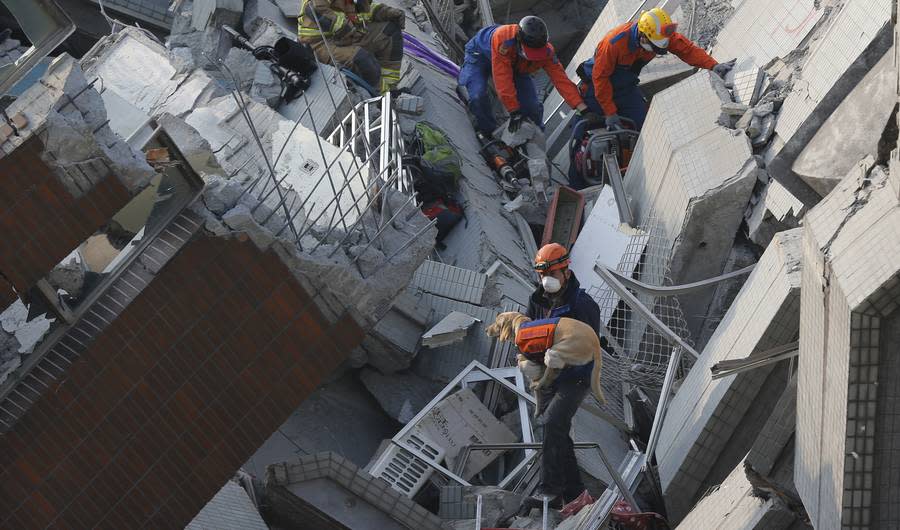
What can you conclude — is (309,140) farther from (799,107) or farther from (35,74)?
(799,107)

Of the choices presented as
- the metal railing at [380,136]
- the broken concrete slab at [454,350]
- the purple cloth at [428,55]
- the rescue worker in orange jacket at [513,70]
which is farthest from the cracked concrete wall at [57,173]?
the purple cloth at [428,55]

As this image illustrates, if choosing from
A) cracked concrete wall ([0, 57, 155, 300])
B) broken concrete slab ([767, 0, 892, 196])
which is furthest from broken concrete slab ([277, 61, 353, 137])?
cracked concrete wall ([0, 57, 155, 300])

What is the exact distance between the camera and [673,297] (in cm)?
903

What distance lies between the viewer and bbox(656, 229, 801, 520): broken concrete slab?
275 inches

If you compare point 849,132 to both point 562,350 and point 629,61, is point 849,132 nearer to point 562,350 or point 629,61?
point 562,350

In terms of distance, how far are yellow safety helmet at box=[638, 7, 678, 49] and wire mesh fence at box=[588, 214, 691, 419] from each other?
6.38 feet

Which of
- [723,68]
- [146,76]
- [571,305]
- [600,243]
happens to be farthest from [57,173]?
[723,68]

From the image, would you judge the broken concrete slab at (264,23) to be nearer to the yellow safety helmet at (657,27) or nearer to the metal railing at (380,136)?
the metal railing at (380,136)

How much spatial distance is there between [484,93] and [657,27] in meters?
1.84

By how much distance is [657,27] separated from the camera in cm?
1087

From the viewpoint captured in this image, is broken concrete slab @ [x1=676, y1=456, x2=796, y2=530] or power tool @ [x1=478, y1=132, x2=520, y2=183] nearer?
broken concrete slab @ [x1=676, y1=456, x2=796, y2=530]

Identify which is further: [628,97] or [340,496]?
[628,97]

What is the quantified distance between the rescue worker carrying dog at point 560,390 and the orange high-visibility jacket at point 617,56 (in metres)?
3.82

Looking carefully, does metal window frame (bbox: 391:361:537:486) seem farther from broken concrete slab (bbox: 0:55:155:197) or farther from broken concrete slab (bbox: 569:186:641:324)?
broken concrete slab (bbox: 0:55:155:197)
